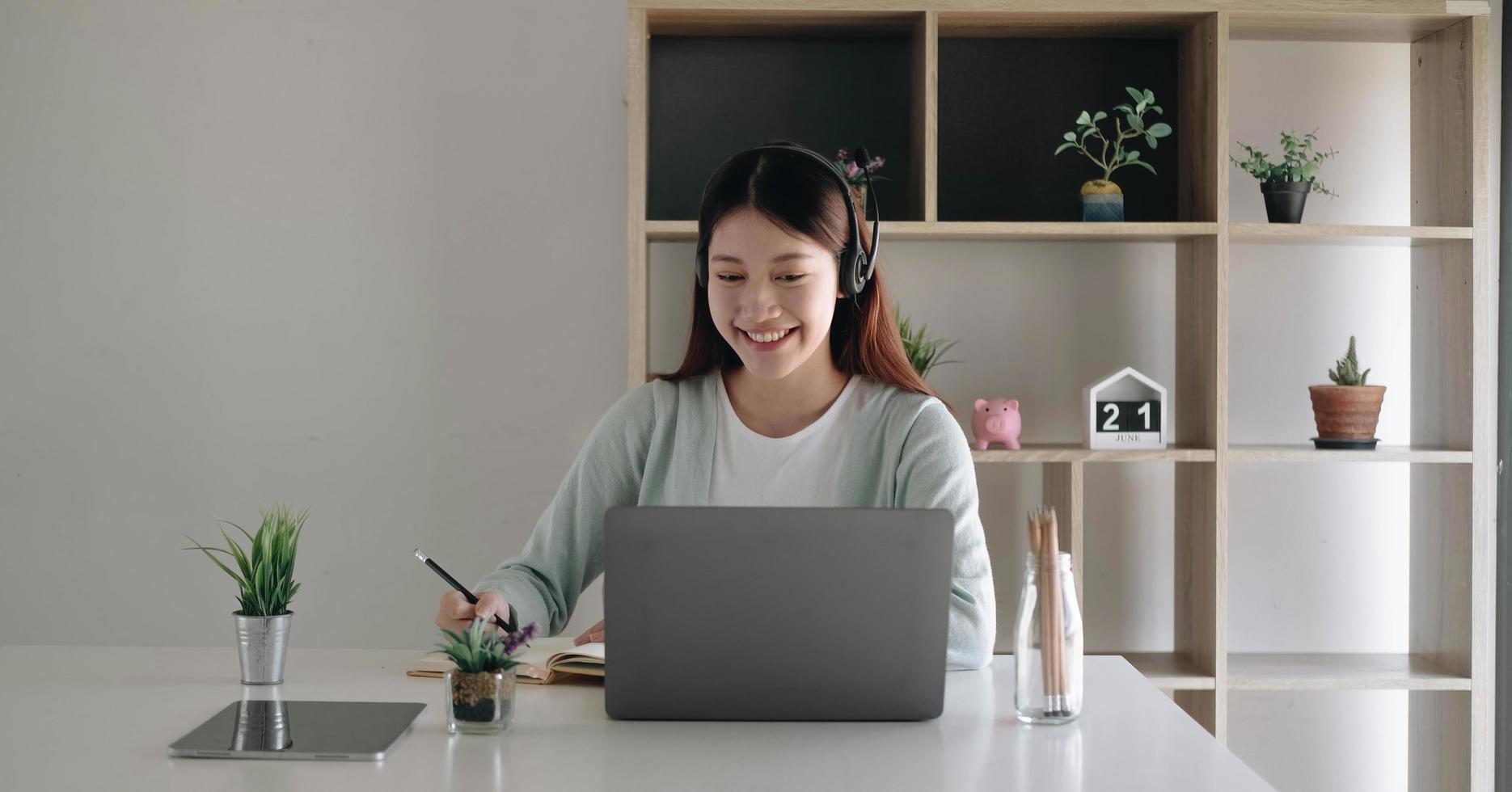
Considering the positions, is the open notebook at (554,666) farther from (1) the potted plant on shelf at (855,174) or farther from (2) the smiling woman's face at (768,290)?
(1) the potted plant on shelf at (855,174)

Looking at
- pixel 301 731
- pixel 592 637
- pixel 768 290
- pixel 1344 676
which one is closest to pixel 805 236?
pixel 768 290

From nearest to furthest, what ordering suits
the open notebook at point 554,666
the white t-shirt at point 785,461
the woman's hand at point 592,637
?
the open notebook at point 554,666, the woman's hand at point 592,637, the white t-shirt at point 785,461

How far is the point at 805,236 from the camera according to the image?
64.4 inches

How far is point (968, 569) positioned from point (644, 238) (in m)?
1.18

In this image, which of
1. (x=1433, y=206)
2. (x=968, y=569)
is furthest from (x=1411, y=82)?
(x=968, y=569)

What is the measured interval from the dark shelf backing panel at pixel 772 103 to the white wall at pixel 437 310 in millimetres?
110

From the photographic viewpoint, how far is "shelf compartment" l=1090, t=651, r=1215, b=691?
2.47 meters

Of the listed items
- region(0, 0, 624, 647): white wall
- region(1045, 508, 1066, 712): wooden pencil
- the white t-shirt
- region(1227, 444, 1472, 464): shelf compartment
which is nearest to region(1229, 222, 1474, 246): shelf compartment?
region(1227, 444, 1472, 464): shelf compartment

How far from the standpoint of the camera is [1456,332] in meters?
2.50

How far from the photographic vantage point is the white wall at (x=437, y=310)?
9.03 feet

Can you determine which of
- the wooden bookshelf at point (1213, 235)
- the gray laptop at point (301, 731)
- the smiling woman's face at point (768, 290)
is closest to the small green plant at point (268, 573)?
the gray laptop at point (301, 731)

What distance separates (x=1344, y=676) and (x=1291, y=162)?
1.05 metres

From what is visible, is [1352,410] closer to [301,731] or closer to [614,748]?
[614,748]

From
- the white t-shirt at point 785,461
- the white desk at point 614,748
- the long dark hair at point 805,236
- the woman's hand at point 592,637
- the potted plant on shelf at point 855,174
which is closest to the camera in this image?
the white desk at point 614,748
